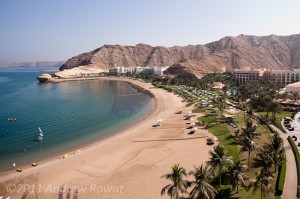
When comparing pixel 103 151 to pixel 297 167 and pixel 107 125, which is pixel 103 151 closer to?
pixel 107 125

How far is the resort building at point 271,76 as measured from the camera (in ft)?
339

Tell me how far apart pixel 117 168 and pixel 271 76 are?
311 feet

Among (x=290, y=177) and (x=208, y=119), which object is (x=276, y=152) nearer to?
(x=290, y=177)

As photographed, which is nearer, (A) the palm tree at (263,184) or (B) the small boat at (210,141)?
(A) the palm tree at (263,184)

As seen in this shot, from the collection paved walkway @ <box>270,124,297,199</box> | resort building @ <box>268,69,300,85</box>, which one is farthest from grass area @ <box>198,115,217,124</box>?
resort building @ <box>268,69,300,85</box>

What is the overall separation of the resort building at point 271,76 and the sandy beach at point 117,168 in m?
73.9

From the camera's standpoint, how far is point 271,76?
4296 inches

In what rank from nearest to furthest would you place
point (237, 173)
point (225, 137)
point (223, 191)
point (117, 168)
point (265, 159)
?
point (237, 173) < point (223, 191) < point (265, 159) < point (117, 168) < point (225, 137)

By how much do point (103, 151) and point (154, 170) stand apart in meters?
11.5

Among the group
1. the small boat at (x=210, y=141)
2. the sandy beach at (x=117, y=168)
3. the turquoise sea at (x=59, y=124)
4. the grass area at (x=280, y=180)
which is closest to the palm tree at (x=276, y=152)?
the grass area at (x=280, y=180)

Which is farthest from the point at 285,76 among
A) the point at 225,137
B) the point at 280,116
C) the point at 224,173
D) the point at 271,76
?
the point at 224,173

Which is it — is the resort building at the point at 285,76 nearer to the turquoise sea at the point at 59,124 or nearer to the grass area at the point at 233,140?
the turquoise sea at the point at 59,124

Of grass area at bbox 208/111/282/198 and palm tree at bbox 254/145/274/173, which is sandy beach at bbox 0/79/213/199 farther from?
palm tree at bbox 254/145/274/173

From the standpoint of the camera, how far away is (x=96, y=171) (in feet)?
111
